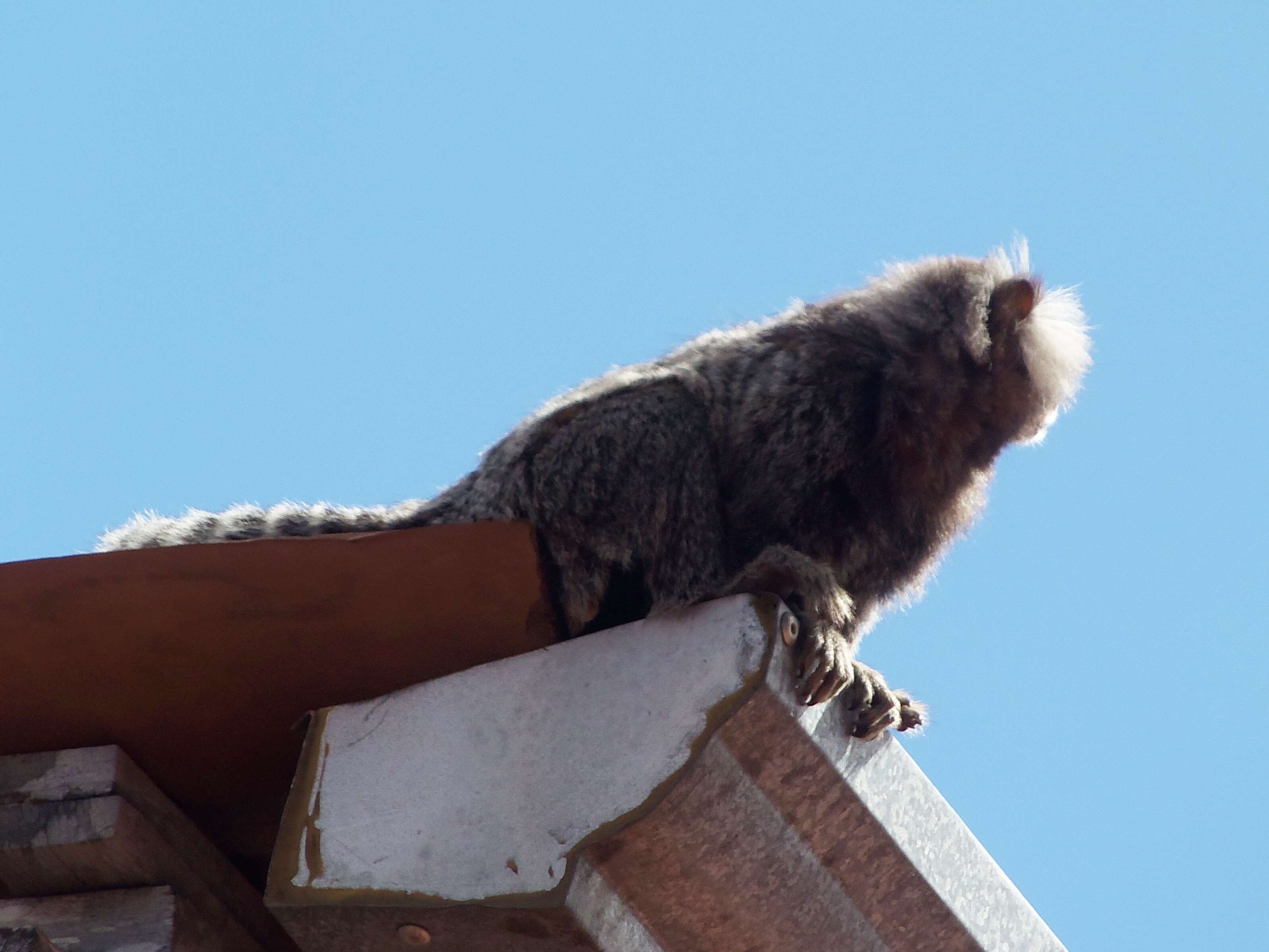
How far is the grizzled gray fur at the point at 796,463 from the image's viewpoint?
10.4 feet

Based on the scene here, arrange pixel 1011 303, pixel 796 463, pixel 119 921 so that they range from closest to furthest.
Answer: pixel 119 921
pixel 796 463
pixel 1011 303

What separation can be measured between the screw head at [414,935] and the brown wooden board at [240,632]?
516 millimetres

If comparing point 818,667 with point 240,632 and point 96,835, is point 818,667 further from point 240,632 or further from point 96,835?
point 96,835

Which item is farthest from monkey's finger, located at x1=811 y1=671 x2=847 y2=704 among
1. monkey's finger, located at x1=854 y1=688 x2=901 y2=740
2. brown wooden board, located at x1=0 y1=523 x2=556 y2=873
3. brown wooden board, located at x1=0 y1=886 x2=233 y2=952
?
brown wooden board, located at x1=0 y1=886 x2=233 y2=952

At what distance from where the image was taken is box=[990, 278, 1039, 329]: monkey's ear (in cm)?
381

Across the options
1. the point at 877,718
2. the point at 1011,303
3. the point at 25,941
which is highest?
the point at 1011,303

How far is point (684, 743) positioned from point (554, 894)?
13.5 inches

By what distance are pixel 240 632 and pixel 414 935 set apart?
67 cm

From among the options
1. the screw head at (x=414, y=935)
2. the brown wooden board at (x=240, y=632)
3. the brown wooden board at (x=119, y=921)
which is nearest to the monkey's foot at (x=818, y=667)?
the brown wooden board at (x=240, y=632)

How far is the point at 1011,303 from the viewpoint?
150 inches

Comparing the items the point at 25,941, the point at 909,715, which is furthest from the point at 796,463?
the point at 25,941

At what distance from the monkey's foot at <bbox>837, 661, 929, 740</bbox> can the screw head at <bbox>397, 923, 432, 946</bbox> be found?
0.88 meters

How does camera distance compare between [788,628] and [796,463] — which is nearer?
[788,628]

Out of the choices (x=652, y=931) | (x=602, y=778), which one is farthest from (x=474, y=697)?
(x=652, y=931)
